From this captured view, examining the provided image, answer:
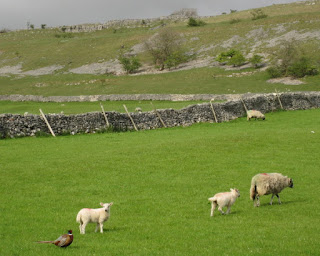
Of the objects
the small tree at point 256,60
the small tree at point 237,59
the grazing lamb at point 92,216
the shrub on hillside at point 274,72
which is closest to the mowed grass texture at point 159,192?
the grazing lamb at point 92,216

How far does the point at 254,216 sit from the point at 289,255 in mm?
3911

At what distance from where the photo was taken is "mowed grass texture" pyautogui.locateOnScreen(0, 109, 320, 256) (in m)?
12.1

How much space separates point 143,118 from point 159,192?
68.5 feet

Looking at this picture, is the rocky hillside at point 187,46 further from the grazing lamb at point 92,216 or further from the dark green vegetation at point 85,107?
the grazing lamb at point 92,216

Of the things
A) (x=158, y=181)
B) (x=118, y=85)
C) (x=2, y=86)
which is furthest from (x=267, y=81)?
(x=158, y=181)

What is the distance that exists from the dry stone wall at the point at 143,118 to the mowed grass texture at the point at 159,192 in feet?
5.13

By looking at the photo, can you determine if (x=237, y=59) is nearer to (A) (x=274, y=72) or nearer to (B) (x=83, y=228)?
(A) (x=274, y=72)

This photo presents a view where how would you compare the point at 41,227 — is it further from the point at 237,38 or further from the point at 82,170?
the point at 237,38

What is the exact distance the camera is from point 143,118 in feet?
128

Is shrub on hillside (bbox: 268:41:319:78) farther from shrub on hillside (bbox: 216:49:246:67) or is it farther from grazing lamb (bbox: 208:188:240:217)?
grazing lamb (bbox: 208:188:240:217)

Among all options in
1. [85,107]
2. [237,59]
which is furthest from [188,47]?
[85,107]

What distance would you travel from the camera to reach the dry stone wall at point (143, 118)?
33781 millimetres

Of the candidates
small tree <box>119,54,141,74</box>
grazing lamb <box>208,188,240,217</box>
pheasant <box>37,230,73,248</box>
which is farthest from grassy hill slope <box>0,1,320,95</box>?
pheasant <box>37,230,73,248</box>

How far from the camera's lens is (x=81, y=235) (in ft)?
42.5
